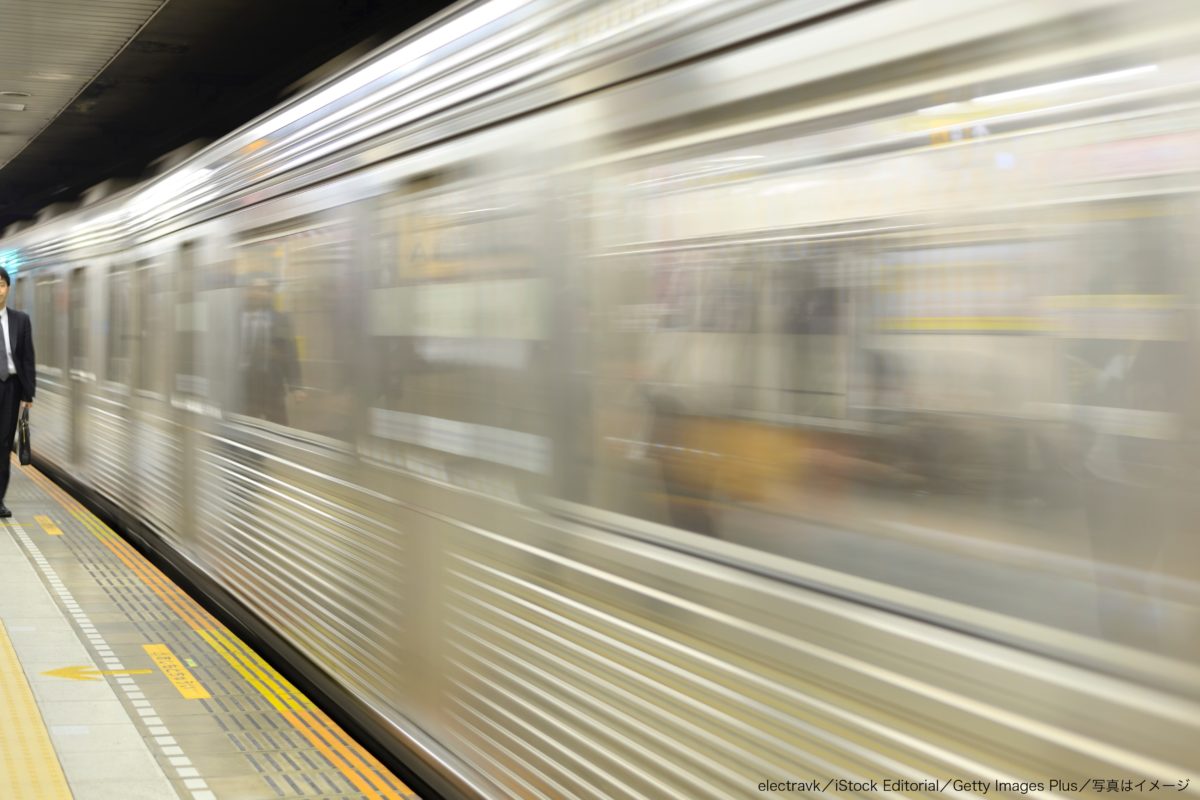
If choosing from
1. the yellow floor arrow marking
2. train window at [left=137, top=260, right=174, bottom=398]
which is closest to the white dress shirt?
train window at [left=137, top=260, right=174, bottom=398]

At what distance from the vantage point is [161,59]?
10641mm

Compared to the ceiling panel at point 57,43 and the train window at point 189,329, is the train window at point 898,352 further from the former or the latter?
the ceiling panel at point 57,43

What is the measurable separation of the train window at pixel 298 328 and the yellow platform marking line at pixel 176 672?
43.4 inches

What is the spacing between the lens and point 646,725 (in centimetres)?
257

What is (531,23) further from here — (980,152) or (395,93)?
(980,152)

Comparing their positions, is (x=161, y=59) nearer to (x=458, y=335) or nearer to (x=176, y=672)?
(x=176, y=672)

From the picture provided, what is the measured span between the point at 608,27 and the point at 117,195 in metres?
7.66

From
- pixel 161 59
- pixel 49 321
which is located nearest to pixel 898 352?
pixel 161 59

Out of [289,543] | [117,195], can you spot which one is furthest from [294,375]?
[117,195]

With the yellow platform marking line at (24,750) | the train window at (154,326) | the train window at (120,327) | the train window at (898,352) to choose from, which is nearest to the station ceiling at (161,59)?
the train window at (154,326)

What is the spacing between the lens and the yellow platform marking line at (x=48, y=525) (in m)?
8.90

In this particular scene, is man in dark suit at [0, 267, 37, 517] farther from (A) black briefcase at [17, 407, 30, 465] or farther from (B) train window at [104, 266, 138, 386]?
(B) train window at [104, 266, 138, 386]

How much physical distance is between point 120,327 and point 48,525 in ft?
5.08

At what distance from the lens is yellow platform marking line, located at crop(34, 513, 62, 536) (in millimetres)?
8898
